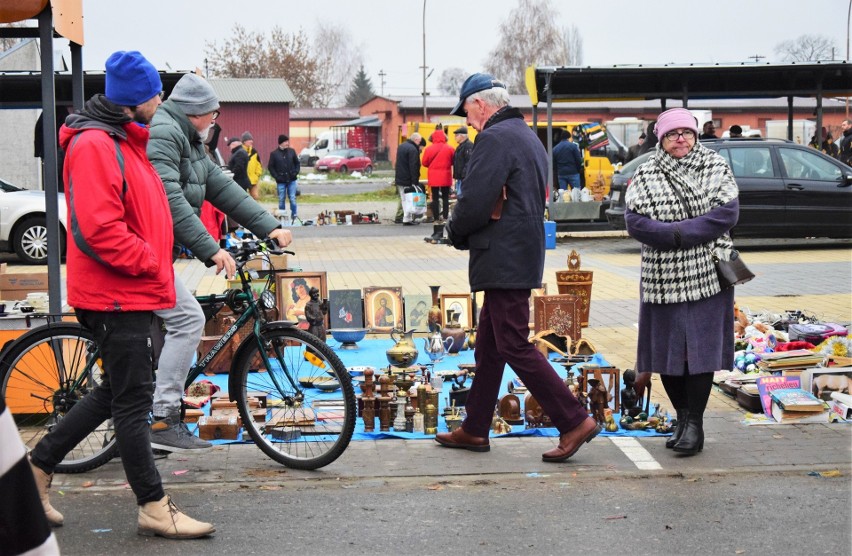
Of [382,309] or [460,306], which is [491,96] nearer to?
[460,306]

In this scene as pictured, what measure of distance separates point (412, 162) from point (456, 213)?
1693cm

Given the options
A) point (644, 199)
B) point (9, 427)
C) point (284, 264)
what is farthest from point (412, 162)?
point (9, 427)

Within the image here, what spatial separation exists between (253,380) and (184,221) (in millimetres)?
888

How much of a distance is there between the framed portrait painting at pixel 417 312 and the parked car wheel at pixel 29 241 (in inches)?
326

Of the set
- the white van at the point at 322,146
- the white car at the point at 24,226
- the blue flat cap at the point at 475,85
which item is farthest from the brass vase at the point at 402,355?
the white van at the point at 322,146

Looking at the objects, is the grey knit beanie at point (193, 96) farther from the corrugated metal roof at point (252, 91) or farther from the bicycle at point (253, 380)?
the corrugated metal roof at point (252, 91)

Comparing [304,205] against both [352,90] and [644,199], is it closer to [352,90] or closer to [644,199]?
[644,199]

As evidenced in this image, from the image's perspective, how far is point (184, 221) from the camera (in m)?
5.68

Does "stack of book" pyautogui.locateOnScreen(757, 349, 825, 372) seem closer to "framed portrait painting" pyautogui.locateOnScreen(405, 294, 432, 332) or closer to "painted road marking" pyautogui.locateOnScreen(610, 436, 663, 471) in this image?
"painted road marking" pyautogui.locateOnScreen(610, 436, 663, 471)

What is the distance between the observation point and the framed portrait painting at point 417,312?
9.66 m

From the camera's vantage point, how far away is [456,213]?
19.1 ft

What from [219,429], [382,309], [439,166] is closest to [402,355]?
[219,429]

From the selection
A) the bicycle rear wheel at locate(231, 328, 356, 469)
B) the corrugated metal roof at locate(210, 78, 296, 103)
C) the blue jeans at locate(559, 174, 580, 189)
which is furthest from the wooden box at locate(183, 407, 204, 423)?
the corrugated metal roof at locate(210, 78, 296, 103)

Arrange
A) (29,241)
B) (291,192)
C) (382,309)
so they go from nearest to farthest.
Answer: (382,309) < (29,241) < (291,192)
